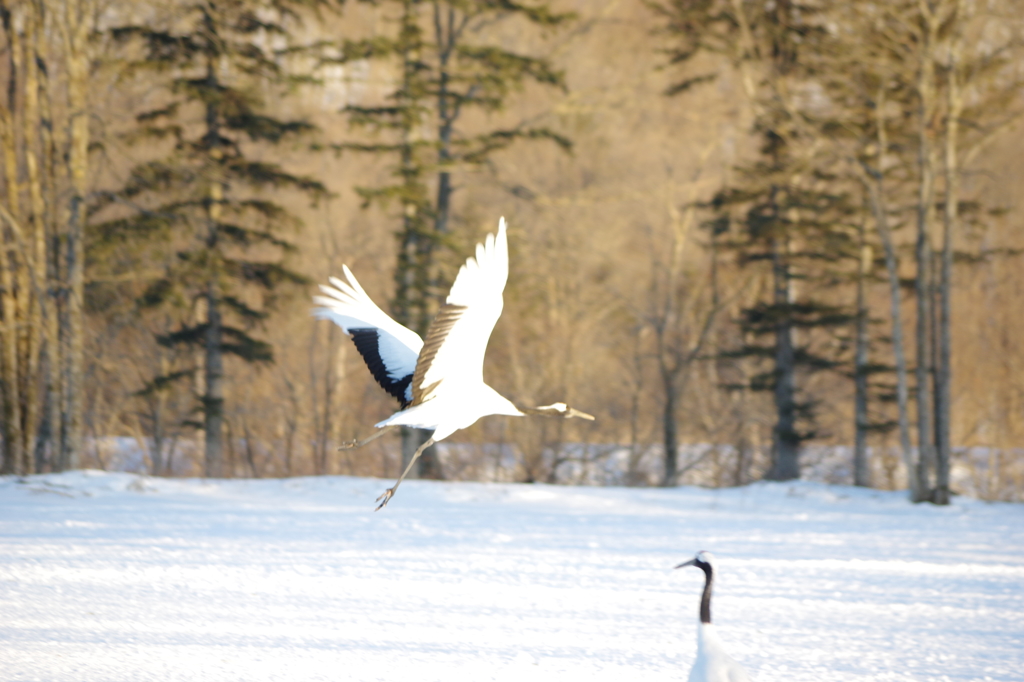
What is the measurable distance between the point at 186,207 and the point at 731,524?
10942 millimetres

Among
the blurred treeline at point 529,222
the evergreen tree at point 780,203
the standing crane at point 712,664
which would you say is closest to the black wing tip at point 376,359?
the standing crane at point 712,664

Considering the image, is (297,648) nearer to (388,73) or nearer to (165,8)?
(165,8)

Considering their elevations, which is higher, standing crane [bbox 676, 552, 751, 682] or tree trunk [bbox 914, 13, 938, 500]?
tree trunk [bbox 914, 13, 938, 500]

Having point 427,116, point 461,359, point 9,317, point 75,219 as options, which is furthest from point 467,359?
point 427,116

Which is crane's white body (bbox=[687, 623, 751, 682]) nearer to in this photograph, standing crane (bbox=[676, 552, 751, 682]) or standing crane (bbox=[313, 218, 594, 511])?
standing crane (bbox=[676, 552, 751, 682])

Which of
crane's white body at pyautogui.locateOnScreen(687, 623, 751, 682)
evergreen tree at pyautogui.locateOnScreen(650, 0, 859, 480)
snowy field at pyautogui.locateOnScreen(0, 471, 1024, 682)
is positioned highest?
evergreen tree at pyautogui.locateOnScreen(650, 0, 859, 480)

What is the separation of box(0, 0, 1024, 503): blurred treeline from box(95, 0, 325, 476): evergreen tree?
0.08m

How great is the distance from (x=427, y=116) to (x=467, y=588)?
1212 centimetres

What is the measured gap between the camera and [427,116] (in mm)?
17922

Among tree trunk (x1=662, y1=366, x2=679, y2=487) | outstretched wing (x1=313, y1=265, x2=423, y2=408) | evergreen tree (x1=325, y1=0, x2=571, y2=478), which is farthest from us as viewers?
tree trunk (x1=662, y1=366, x2=679, y2=487)

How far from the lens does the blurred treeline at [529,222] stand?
48.0ft

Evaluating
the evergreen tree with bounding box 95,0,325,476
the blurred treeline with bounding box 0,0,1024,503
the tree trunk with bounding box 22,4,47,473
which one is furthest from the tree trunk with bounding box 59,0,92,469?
the evergreen tree with bounding box 95,0,325,476

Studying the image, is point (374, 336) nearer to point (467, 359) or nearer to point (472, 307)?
point (467, 359)

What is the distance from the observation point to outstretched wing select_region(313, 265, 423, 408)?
19.3 feet
